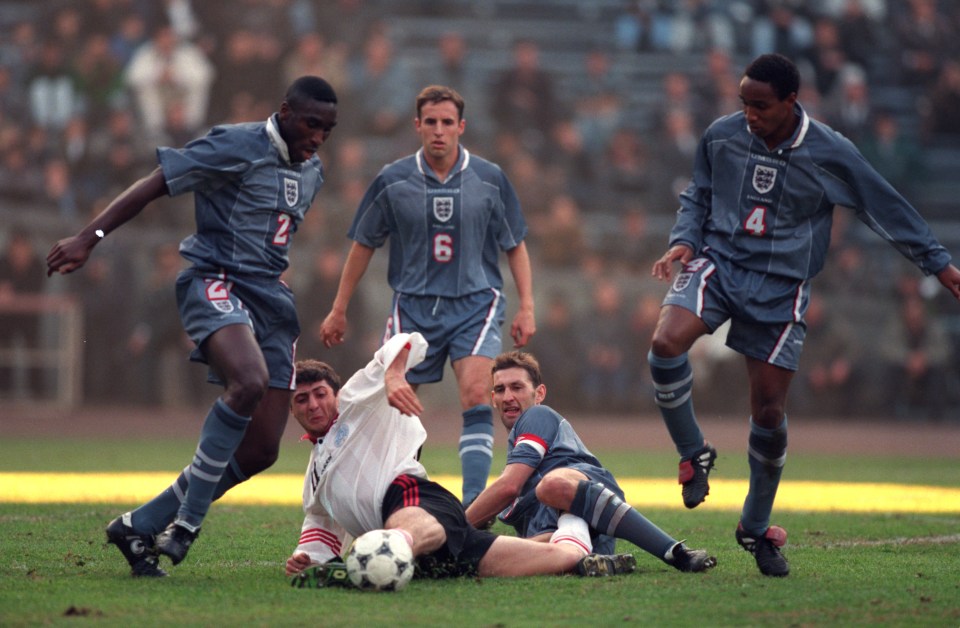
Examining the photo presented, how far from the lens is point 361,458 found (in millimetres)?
6328

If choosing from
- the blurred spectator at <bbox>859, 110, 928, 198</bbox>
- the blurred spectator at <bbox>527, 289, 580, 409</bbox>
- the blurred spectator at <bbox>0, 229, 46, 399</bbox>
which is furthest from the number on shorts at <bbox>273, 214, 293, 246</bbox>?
the blurred spectator at <bbox>859, 110, 928, 198</bbox>

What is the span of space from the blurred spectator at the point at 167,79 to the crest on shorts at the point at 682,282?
14.9 meters

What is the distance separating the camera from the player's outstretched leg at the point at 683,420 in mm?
6586

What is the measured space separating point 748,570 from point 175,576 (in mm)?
2732

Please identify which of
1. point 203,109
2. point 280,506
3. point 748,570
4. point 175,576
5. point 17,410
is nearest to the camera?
point 175,576

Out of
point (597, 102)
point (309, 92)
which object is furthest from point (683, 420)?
point (597, 102)

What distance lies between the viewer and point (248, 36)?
21156mm

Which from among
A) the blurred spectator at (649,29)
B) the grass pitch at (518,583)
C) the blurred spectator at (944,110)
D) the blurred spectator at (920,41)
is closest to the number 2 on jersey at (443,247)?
the grass pitch at (518,583)

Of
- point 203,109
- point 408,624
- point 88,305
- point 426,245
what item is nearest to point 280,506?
point 426,245

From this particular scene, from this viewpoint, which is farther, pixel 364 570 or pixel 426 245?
pixel 426 245

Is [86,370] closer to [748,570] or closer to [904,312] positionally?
[904,312]

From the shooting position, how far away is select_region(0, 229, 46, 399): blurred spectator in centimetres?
1911

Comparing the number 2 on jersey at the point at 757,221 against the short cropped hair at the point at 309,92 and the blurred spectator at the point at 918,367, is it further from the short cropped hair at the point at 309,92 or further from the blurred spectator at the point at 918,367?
the blurred spectator at the point at 918,367

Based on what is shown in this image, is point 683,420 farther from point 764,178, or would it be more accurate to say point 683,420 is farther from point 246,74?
point 246,74
